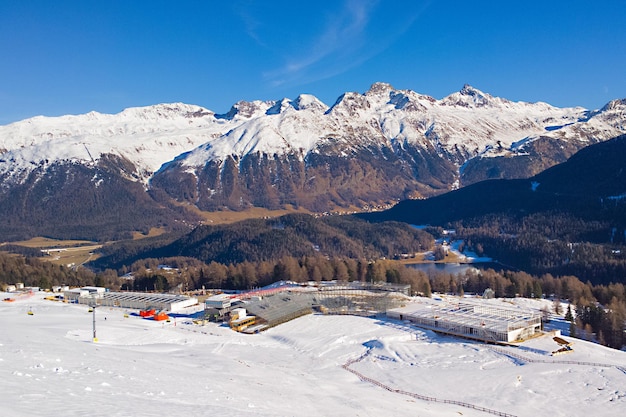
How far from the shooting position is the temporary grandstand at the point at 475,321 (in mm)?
54312

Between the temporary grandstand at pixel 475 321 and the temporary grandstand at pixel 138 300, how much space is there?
82.9 ft

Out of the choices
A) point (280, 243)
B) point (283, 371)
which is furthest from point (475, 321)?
point (280, 243)

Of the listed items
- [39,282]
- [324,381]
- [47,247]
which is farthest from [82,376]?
[47,247]

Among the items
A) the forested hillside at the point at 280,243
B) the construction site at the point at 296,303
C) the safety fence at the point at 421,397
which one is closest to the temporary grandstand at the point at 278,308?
the construction site at the point at 296,303

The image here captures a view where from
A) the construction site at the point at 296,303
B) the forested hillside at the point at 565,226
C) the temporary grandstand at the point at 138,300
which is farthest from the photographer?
the forested hillside at the point at 565,226

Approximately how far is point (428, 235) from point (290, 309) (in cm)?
11892

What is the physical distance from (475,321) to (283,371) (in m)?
23.9

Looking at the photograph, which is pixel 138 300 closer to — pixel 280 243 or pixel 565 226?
pixel 280 243

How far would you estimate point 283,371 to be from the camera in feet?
138

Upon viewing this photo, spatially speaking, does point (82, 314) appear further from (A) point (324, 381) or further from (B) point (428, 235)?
(B) point (428, 235)

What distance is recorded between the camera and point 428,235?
180 m

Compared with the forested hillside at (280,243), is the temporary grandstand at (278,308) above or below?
below

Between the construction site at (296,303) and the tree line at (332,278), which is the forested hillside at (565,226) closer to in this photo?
the tree line at (332,278)

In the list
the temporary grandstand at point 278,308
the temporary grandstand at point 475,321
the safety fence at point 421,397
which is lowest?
the safety fence at point 421,397
